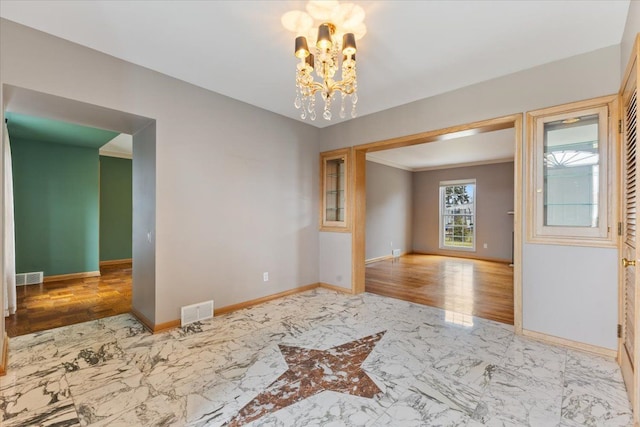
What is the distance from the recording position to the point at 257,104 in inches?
147

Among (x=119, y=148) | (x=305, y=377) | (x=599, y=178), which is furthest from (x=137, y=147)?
(x=599, y=178)

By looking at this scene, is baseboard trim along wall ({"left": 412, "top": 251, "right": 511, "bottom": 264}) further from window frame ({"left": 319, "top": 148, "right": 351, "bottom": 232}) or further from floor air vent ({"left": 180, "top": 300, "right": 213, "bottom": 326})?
floor air vent ({"left": 180, "top": 300, "right": 213, "bottom": 326})

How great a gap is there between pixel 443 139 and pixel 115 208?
724 cm

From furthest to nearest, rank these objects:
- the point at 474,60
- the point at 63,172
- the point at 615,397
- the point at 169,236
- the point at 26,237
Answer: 1. the point at 63,172
2. the point at 26,237
3. the point at 169,236
4. the point at 474,60
5. the point at 615,397

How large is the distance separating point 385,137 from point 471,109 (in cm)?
109

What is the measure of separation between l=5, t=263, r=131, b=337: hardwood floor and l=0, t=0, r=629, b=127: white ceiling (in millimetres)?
2893

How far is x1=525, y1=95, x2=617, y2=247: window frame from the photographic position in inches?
94.2

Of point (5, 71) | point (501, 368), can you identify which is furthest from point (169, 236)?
point (501, 368)

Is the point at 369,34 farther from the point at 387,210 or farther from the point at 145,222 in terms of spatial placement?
the point at 387,210

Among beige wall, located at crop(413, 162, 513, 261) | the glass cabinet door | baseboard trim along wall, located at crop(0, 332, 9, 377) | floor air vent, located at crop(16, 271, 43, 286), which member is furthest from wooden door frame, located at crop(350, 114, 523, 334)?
floor air vent, located at crop(16, 271, 43, 286)

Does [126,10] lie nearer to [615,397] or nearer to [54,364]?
[54,364]

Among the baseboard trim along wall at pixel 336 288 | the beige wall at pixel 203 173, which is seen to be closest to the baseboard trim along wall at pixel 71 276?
the beige wall at pixel 203 173

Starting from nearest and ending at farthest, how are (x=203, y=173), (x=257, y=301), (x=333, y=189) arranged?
(x=203, y=173) < (x=257, y=301) < (x=333, y=189)

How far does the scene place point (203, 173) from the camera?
3.27 metres
